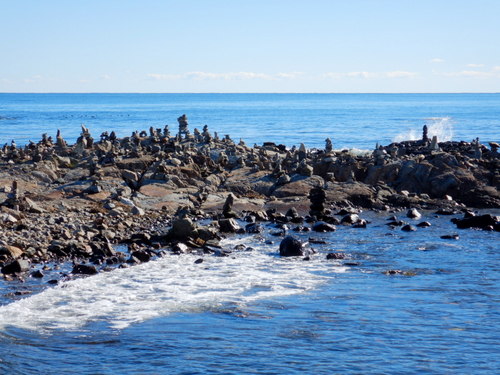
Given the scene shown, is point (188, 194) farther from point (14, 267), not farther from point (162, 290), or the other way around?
point (162, 290)

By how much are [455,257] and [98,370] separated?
52.5 feet

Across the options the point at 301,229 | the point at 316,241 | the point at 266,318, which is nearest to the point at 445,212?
the point at 301,229

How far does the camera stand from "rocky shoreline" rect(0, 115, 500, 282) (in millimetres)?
27703

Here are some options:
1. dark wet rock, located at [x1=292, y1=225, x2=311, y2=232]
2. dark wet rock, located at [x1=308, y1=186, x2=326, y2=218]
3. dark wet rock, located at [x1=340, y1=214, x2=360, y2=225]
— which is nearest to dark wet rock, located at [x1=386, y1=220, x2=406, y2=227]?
dark wet rock, located at [x1=340, y1=214, x2=360, y2=225]

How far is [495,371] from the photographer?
606 inches

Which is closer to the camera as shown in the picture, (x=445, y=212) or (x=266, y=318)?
(x=266, y=318)

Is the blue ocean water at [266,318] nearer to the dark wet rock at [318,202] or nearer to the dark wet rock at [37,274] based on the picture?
the dark wet rock at [37,274]

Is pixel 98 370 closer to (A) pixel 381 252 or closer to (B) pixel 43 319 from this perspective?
(B) pixel 43 319

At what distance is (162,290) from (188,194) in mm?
17226

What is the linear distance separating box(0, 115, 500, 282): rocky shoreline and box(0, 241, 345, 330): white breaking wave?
136cm

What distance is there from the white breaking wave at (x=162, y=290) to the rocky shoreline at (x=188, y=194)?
1.36m

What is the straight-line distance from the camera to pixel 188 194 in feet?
128

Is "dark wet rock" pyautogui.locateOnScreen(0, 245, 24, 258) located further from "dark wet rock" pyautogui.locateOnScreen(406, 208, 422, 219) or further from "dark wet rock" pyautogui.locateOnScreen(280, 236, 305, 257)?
"dark wet rock" pyautogui.locateOnScreen(406, 208, 422, 219)

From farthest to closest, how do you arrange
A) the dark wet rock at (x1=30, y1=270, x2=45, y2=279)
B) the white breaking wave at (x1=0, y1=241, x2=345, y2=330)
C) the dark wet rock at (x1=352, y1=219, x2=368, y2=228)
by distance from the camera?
the dark wet rock at (x1=352, y1=219, x2=368, y2=228) < the dark wet rock at (x1=30, y1=270, x2=45, y2=279) < the white breaking wave at (x1=0, y1=241, x2=345, y2=330)
